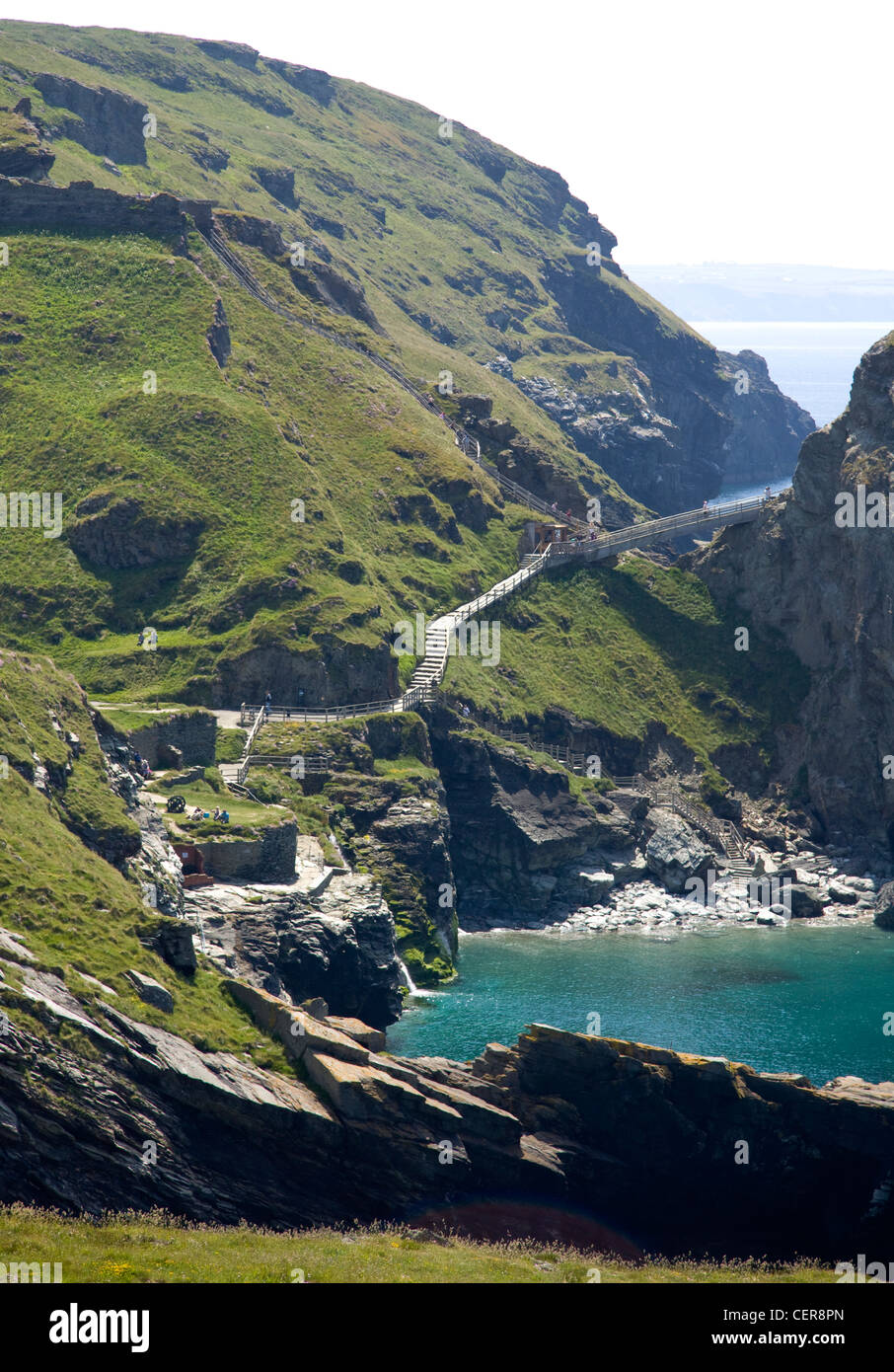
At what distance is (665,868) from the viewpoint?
438 feet

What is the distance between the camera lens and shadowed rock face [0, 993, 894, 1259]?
5734 cm

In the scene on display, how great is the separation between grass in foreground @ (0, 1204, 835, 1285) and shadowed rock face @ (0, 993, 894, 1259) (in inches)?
88.8

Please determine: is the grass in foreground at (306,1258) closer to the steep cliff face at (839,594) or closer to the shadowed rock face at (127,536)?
the steep cliff face at (839,594)

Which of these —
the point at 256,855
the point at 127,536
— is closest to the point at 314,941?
the point at 256,855

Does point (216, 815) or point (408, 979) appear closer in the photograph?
point (216, 815)

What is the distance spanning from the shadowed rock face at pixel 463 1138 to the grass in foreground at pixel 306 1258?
2255mm

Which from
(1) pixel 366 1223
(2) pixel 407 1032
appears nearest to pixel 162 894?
(2) pixel 407 1032

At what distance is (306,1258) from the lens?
52.6 metres

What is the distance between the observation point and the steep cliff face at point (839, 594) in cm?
14725

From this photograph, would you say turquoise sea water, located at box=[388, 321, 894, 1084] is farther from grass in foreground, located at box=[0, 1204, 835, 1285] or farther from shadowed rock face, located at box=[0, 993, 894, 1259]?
grass in foreground, located at box=[0, 1204, 835, 1285]

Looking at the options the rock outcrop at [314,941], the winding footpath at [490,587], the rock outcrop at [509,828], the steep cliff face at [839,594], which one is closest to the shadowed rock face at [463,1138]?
the rock outcrop at [314,941]

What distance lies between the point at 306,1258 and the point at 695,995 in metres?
58.9

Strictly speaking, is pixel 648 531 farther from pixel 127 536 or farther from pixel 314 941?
pixel 314 941

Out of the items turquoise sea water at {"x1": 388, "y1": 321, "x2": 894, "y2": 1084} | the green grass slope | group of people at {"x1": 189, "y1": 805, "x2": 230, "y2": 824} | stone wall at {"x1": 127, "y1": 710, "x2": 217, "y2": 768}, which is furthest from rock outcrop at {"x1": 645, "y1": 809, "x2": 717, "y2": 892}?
the green grass slope
